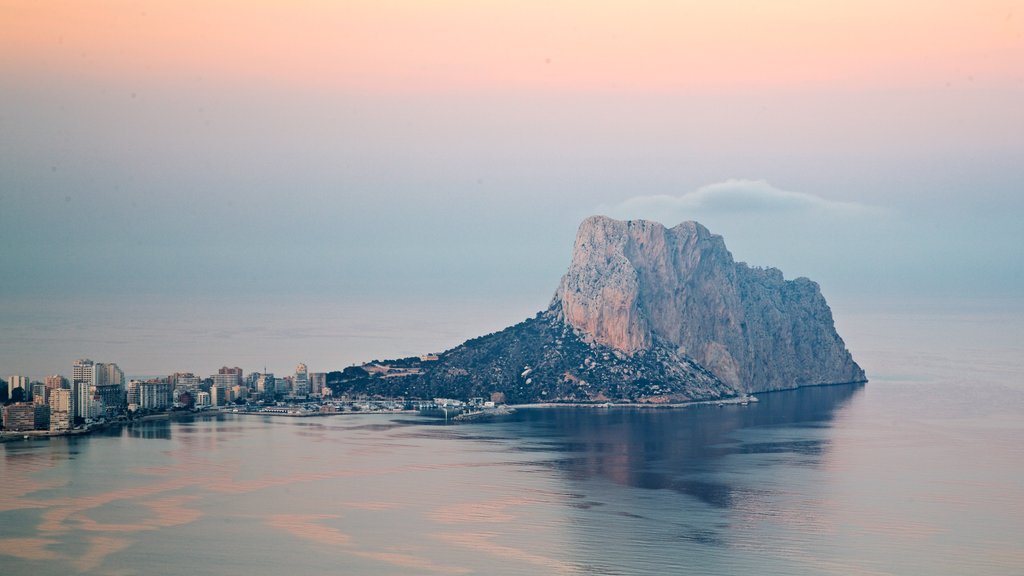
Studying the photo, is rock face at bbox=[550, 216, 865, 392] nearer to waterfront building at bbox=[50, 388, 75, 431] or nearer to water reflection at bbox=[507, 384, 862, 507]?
water reflection at bbox=[507, 384, 862, 507]

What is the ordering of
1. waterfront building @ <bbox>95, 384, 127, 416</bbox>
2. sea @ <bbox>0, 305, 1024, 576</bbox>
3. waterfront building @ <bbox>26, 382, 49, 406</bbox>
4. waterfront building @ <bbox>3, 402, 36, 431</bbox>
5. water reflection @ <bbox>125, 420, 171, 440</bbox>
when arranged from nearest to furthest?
sea @ <bbox>0, 305, 1024, 576</bbox> < water reflection @ <bbox>125, 420, 171, 440</bbox> < waterfront building @ <bbox>3, 402, 36, 431</bbox> < waterfront building @ <bbox>26, 382, 49, 406</bbox> < waterfront building @ <bbox>95, 384, 127, 416</bbox>

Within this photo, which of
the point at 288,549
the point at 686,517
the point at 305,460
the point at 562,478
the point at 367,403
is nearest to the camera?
the point at 288,549

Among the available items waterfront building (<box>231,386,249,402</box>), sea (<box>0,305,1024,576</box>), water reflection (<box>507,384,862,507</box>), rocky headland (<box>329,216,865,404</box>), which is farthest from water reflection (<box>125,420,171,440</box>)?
water reflection (<box>507,384,862,507</box>)

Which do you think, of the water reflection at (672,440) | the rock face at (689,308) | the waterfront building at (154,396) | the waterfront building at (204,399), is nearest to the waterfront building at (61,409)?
the waterfront building at (154,396)

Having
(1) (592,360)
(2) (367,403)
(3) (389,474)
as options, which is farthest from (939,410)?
(3) (389,474)

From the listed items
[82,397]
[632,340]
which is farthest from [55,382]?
[632,340]

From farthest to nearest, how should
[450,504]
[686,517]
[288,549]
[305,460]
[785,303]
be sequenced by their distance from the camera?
[785,303] → [305,460] → [450,504] → [686,517] → [288,549]

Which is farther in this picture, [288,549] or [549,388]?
[549,388]

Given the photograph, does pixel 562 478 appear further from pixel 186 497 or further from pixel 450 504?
pixel 186 497
